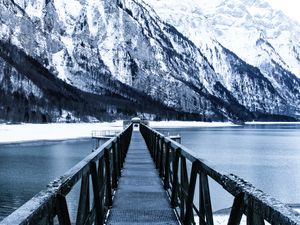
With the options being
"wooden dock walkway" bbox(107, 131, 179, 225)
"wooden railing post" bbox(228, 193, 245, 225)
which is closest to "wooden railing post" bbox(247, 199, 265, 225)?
"wooden railing post" bbox(228, 193, 245, 225)

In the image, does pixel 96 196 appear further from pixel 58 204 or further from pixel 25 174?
pixel 25 174

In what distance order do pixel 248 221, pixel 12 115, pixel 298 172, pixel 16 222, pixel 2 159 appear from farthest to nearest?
1. pixel 12 115
2. pixel 2 159
3. pixel 298 172
4. pixel 248 221
5. pixel 16 222

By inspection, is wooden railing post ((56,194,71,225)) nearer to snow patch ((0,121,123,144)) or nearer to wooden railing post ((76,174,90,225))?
wooden railing post ((76,174,90,225))

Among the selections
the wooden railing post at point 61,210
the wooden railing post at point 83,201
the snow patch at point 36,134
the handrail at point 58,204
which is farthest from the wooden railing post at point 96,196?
the snow patch at point 36,134

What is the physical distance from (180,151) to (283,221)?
6.19 m

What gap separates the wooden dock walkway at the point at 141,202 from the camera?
873 centimetres

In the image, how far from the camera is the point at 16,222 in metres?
3.29

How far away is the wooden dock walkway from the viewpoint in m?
8.73

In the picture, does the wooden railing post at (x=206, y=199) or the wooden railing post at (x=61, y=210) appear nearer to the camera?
the wooden railing post at (x=61, y=210)

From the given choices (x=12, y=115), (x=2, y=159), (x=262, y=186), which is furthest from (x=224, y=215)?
(x=12, y=115)

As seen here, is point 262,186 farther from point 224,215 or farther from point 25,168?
point 25,168

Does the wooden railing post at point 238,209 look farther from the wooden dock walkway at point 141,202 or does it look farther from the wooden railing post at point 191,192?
the wooden dock walkway at point 141,202

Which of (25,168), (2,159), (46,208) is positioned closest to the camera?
(46,208)

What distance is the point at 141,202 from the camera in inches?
412
